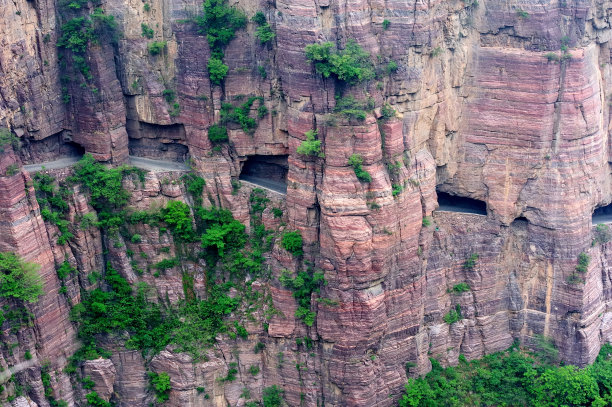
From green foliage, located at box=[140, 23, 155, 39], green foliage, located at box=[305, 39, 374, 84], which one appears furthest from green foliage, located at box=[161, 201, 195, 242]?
green foliage, located at box=[305, 39, 374, 84]

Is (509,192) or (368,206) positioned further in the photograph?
(509,192)

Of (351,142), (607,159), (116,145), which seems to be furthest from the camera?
(607,159)

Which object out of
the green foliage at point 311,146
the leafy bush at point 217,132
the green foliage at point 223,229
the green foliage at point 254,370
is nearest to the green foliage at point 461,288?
the green foliage at point 254,370

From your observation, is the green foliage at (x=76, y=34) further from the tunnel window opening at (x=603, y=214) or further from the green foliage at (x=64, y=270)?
the tunnel window opening at (x=603, y=214)

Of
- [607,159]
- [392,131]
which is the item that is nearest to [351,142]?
[392,131]

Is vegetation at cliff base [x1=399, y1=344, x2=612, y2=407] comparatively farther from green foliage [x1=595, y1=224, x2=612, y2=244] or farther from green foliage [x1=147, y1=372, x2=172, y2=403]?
green foliage [x1=147, y1=372, x2=172, y2=403]

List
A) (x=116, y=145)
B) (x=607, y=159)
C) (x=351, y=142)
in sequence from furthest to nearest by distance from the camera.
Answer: (x=607, y=159)
(x=116, y=145)
(x=351, y=142)

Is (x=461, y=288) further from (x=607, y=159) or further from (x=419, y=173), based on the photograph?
(x=607, y=159)

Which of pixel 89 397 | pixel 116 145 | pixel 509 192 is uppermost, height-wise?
pixel 116 145

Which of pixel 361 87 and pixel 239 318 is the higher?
pixel 361 87
